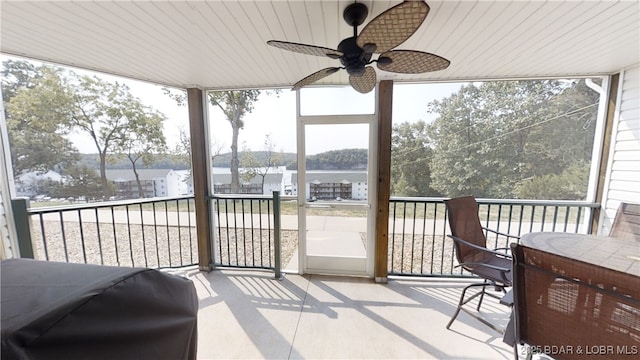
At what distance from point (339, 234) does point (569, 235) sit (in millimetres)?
2022

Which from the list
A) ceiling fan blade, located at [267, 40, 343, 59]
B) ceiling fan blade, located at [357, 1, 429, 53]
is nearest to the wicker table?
ceiling fan blade, located at [357, 1, 429, 53]

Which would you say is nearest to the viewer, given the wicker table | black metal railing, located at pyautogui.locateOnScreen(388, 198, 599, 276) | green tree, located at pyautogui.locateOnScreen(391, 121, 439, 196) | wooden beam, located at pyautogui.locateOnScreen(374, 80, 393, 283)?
the wicker table

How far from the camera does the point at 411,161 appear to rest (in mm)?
2758

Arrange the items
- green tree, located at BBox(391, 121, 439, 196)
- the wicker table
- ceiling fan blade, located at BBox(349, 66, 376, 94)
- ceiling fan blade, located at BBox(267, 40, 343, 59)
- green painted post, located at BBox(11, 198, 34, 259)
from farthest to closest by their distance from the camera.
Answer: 1. green tree, located at BBox(391, 121, 439, 196)
2. green painted post, located at BBox(11, 198, 34, 259)
3. ceiling fan blade, located at BBox(349, 66, 376, 94)
4. the wicker table
5. ceiling fan blade, located at BBox(267, 40, 343, 59)

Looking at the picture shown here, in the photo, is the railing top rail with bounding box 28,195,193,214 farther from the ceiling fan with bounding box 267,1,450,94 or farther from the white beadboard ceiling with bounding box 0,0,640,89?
the ceiling fan with bounding box 267,1,450,94

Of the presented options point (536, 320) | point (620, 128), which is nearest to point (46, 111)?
point (536, 320)

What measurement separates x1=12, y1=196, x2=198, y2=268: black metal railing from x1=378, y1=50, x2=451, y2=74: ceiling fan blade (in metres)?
2.77

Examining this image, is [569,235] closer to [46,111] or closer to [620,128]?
[620,128]

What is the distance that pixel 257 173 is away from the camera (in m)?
2.91

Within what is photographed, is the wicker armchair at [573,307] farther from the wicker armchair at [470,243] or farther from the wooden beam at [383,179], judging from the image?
the wooden beam at [383,179]

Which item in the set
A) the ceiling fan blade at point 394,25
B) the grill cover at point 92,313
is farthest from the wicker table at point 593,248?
the grill cover at point 92,313

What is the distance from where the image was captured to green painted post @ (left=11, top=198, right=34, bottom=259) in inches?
73.7

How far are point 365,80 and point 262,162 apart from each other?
1741 millimetres

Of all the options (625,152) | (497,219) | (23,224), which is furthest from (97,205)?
(625,152)
